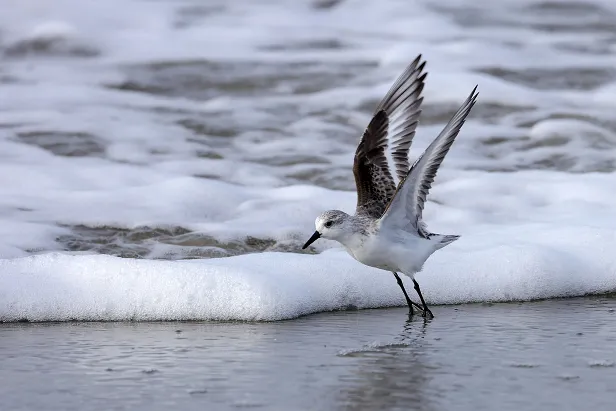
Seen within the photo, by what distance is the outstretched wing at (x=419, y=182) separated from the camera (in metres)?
4.50

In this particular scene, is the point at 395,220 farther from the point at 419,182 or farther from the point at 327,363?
the point at 327,363

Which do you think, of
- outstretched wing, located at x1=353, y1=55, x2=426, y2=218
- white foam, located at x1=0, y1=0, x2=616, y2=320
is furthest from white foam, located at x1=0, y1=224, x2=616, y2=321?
outstretched wing, located at x1=353, y1=55, x2=426, y2=218

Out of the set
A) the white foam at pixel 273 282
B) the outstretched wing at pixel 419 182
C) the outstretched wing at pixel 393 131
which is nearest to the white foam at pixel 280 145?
the white foam at pixel 273 282

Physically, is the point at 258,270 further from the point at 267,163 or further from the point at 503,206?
the point at 267,163

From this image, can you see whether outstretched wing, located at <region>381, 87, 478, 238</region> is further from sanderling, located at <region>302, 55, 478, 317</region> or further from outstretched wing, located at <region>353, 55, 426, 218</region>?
outstretched wing, located at <region>353, 55, 426, 218</region>

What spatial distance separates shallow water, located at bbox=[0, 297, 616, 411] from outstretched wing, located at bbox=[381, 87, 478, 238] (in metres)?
0.46

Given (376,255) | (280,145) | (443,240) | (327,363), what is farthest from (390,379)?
(280,145)

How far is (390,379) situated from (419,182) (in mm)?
1443

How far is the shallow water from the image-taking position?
317 centimetres

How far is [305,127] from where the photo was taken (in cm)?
884

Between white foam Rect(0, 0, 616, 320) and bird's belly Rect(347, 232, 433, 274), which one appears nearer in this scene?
bird's belly Rect(347, 232, 433, 274)

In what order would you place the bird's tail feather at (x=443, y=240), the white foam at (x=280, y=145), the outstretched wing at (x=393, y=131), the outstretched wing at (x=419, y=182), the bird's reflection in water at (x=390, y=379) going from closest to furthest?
the bird's reflection in water at (x=390, y=379)
the outstretched wing at (x=419, y=182)
the white foam at (x=280, y=145)
the bird's tail feather at (x=443, y=240)
the outstretched wing at (x=393, y=131)

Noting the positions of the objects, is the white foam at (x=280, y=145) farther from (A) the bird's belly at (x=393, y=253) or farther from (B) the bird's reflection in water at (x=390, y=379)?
(B) the bird's reflection in water at (x=390, y=379)

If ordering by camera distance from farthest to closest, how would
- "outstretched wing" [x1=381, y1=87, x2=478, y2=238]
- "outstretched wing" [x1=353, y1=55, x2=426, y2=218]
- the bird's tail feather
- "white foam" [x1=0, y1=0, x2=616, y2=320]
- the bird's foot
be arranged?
"outstretched wing" [x1=353, y1=55, x2=426, y2=218]
the bird's tail feather
"white foam" [x1=0, y1=0, x2=616, y2=320]
the bird's foot
"outstretched wing" [x1=381, y1=87, x2=478, y2=238]
